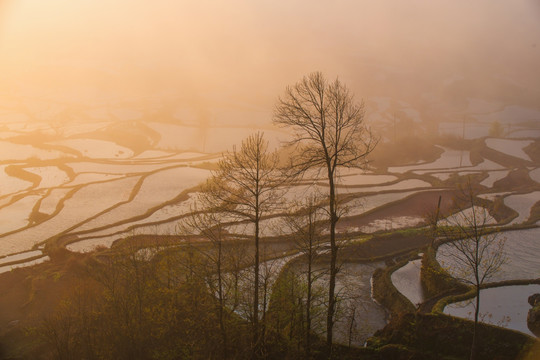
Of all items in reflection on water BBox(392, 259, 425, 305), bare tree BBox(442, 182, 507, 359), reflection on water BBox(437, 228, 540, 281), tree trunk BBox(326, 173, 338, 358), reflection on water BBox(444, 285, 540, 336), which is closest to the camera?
tree trunk BBox(326, 173, 338, 358)

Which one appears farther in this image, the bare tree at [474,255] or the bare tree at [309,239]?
the bare tree at [474,255]

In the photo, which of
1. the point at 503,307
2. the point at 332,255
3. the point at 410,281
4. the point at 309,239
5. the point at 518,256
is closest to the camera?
the point at 332,255

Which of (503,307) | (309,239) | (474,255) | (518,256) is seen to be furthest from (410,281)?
(309,239)

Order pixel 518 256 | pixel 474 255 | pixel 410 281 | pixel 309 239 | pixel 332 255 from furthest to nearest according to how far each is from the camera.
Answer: pixel 518 256, pixel 410 281, pixel 474 255, pixel 309 239, pixel 332 255

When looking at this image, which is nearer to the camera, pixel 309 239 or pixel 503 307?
pixel 309 239

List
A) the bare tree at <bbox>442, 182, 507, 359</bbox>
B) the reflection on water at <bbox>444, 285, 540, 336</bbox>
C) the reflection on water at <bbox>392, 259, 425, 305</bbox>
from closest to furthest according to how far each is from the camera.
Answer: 1. the bare tree at <bbox>442, 182, 507, 359</bbox>
2. the reflection on water at <bbox>444, 285, 540, 336</bbox>
3. the reflection on water at <bbox>392, 259, 425, 305</bbox>

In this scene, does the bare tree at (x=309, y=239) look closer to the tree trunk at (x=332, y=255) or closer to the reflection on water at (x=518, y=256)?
the tree trunk at (x=332, y=255)

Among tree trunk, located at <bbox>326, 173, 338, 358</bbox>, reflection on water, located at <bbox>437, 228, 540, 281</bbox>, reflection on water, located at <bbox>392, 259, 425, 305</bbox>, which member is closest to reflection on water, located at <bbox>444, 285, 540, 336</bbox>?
reflection on water, located at <bbox>437, 228, 540, 281</bbox>

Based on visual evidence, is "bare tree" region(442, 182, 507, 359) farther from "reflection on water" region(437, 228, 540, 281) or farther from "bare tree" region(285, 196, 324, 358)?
"bare tree" region(285, 196, 324, 358)

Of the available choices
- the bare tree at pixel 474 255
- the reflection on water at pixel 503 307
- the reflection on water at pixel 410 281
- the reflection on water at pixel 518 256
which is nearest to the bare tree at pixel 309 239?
the bare tree at pixel 474 255

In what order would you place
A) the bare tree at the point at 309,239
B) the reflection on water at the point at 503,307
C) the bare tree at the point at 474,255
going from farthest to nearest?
the reflection on water at the point at 503,307 < the bare tree at the point at 474,255 < the bare tree at the point at 309,239

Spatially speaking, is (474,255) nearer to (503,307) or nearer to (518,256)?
(503,307)

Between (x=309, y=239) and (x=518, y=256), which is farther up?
(x=309, y=239)
